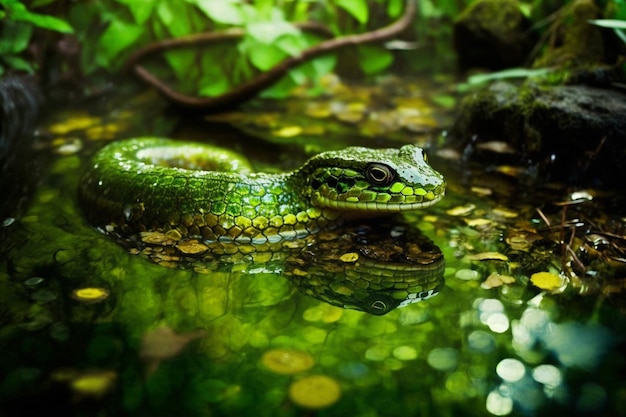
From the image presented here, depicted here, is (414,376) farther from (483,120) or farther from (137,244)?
(483,120)

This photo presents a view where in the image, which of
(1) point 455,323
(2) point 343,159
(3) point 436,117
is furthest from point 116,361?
(3) point 436,117

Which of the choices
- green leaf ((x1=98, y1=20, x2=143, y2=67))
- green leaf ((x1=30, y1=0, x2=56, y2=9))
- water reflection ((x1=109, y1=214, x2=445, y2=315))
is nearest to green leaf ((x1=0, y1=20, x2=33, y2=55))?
green leaf ((x1=30, y1=0, x2=56, y2=9))

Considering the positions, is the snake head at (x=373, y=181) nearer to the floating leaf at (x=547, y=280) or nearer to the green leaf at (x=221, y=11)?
the floating leaf at (x=547, y=280)

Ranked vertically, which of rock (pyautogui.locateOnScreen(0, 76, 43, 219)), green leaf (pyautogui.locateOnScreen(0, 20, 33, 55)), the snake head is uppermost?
green leaf (pyautogui.locateOnScreen(0, 20, 33, 55))

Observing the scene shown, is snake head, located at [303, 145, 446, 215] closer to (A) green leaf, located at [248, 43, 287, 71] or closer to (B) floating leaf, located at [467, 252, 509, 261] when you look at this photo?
(B) floating leaf, located at [467, 252, 509, 261]

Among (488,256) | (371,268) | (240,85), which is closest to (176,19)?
(240,85)

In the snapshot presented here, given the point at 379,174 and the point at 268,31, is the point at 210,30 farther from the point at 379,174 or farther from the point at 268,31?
the point at 379,174
